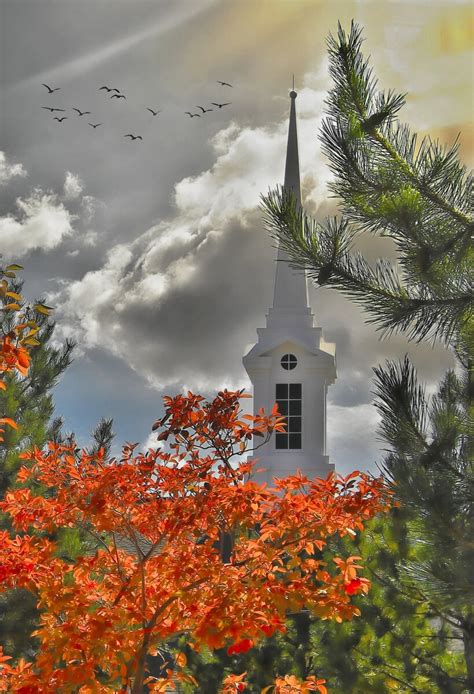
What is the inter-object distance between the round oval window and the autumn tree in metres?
14.2

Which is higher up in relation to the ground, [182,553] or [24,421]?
[24,421]

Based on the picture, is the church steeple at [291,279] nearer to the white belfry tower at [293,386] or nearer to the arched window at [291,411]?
the white belfry tower at [293,386]

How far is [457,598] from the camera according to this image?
5762mm

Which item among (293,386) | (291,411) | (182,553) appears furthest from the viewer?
(293,386)

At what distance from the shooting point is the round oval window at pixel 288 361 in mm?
20078

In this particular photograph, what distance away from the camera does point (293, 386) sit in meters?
20.0

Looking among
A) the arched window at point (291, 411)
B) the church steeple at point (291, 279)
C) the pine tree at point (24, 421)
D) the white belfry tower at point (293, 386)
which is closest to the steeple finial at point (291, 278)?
the church steeple at point (291, 279)

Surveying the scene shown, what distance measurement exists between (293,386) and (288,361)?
603 mm

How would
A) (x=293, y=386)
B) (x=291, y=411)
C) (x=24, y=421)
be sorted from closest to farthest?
(x=24, y=421) → (x=291, y=411) → (x=293, y=386)

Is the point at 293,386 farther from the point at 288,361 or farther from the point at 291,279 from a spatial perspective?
the point at 291,279

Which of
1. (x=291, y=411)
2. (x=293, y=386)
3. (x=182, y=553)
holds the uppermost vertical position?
(x=293, y=386)

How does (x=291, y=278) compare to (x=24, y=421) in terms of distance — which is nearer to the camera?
(x=24, y=421)

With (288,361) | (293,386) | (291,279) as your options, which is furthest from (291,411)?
(291,279)

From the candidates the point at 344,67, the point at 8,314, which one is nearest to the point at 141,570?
the point at 344,67
